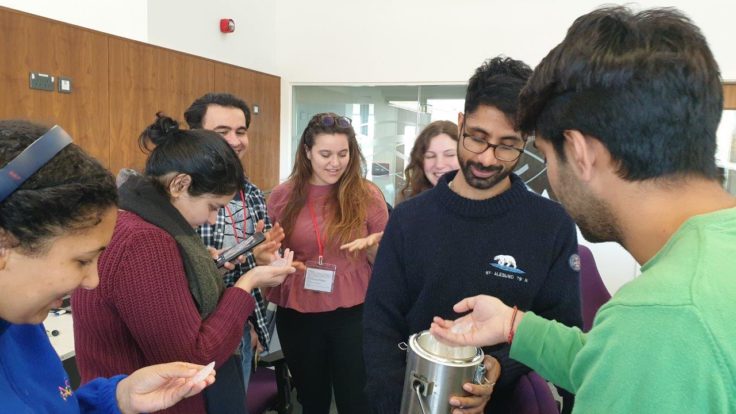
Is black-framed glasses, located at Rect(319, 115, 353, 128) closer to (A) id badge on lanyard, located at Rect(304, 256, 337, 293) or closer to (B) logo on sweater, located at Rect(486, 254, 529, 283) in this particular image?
(A) id badge on lanyard, located at Rect(304, 256, 337, 293)

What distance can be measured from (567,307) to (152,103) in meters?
3.37

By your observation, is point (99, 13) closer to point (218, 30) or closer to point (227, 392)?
point (218, 30)

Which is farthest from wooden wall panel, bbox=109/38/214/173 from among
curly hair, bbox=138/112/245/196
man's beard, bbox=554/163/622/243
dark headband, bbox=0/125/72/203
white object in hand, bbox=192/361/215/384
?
man's beard, bbox=554/163/622/243

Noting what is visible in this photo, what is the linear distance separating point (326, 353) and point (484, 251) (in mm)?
1172

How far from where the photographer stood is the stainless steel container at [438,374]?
3.12 ft

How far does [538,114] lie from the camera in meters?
0.81

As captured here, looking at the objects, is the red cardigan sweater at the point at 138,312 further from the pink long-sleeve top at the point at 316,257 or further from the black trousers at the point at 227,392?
the pink long-sleeve top at the point at 316,257

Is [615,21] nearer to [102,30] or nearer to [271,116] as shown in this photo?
[102,30]

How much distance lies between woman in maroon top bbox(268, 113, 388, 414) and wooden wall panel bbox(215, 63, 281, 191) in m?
2.46

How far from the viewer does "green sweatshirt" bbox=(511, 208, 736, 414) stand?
0.49 metres

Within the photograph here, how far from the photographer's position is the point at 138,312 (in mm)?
1090

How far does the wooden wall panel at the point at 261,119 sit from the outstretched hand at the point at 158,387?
12.2ft

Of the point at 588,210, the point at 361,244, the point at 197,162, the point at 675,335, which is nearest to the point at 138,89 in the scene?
the point at 361,244

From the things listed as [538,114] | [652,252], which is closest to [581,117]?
[538,114]
